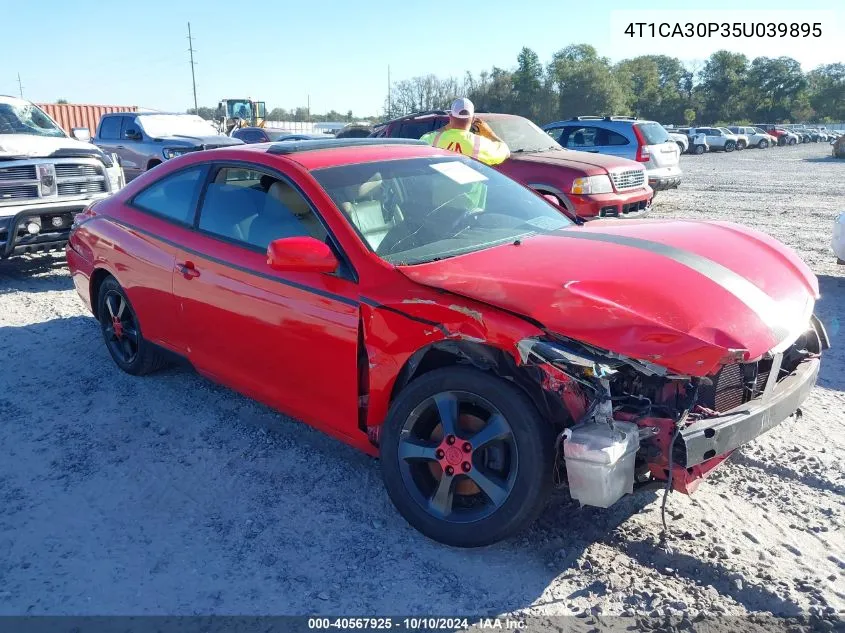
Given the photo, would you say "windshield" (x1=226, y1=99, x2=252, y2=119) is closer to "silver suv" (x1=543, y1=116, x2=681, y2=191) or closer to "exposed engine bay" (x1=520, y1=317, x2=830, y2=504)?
"silver suv" (x1=543, y1=116, x2=681, y2=191)

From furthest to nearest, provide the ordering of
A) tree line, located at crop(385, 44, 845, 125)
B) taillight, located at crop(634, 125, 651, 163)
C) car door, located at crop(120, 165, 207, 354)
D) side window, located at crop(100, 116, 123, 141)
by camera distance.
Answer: tree line, located at crop(385, 44, 845, 125), side window, located at crop(100, 116, 123, 141), taillight, located at crop(634, 125, 651, 163), car door, located at crop(120, 165, 207, 354)

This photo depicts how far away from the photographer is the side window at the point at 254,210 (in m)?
3.44

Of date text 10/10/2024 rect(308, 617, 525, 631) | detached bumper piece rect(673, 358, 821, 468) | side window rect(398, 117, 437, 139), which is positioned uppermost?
side window rect(398, 117, 437, 139)

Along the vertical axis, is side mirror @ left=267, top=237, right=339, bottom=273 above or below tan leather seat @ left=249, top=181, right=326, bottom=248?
below

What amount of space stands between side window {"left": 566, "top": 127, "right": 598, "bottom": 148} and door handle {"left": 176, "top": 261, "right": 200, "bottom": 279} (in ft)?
35.4

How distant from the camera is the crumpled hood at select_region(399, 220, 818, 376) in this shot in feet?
8.05

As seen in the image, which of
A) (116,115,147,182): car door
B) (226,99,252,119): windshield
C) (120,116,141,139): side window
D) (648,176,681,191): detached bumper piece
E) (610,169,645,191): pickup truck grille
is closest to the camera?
(610,169,645,191): pickup truck grille

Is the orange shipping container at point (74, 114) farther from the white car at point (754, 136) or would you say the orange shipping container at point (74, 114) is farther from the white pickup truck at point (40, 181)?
the white car at point (754, 136)

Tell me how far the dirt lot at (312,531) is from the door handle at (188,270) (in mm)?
935

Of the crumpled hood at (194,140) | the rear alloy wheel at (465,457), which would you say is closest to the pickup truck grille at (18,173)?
the crumpled hood at (194,140)

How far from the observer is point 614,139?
13008mm

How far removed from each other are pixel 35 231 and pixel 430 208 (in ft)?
19.0

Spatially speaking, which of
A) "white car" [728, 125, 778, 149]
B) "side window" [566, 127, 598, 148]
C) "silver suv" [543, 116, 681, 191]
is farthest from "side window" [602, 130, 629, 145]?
"white car" [728, 125, 778, 149]

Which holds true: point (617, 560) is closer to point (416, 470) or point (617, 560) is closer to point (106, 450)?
point (416, 470)
